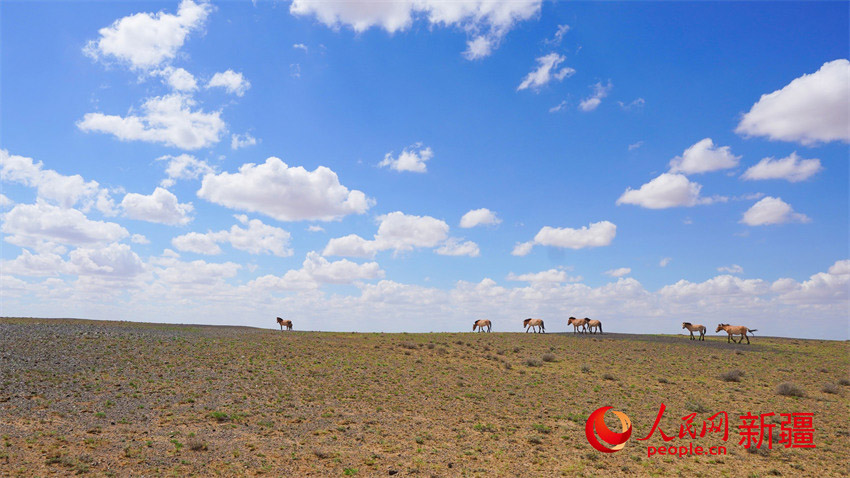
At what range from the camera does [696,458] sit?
1881 centimetres

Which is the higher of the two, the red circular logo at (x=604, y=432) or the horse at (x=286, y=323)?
the horse at (x=286, y=323)

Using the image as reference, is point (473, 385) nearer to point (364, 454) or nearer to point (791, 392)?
point (364, 454)

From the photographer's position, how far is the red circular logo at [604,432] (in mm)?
19766

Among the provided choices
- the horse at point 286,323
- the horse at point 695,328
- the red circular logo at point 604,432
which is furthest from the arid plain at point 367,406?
the horse at point 286,323

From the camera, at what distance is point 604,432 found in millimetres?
21688

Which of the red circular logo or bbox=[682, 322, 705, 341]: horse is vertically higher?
bbox=[682, 322, 705, 341]: horse

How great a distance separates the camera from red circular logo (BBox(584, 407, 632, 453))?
64.8 feet

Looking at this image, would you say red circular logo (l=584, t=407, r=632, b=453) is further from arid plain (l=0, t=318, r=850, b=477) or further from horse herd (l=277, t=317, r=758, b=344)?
horse herd (l=277, t=317, r=758, b=344)

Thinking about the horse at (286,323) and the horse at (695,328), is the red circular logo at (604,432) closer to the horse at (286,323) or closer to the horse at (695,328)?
the horse at (695,328)

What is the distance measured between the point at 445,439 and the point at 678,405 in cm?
1590

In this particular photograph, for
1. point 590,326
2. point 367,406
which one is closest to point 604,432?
point 367,406

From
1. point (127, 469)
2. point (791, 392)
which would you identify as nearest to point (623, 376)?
Result: point (791, 392)

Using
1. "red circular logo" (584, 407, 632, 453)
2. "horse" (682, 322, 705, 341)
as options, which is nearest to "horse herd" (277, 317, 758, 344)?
"horse" (682, 322, 705, 341)

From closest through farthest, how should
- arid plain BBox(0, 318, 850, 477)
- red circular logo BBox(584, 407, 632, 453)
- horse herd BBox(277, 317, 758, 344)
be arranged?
arid plain BBox(0, 318, 850, 477) → red circular logo BBox(584, 407, 632, 453) → horse herd BBox(277, 317, 758, 344)
